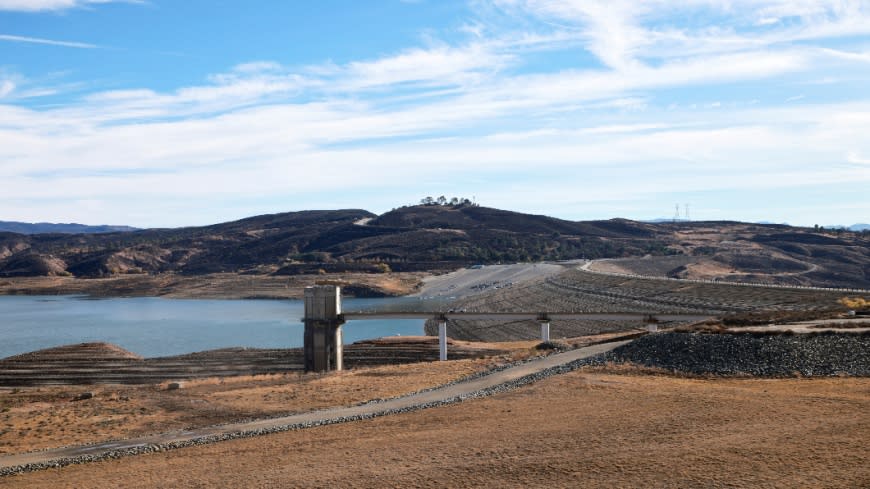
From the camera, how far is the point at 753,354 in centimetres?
2645

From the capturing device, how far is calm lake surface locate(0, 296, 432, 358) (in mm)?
72562

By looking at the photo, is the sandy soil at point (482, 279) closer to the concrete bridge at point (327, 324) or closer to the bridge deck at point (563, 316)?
the bridge deck at point (563, 316)

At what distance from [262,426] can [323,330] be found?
25.0 metres

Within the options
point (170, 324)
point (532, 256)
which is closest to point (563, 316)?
point (170, 324)

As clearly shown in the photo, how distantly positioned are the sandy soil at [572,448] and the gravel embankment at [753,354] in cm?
218

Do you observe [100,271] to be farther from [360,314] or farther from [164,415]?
[164,415]

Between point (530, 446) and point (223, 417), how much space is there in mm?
12953

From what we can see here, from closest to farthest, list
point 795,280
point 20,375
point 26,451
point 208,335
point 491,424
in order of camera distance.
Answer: point 491,424, point 26,451, point 20,375, point 208,335, point 795,280

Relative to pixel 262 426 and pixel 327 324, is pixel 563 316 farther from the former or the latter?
pixel 262 426

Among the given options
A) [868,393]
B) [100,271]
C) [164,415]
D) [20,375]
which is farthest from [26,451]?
[100,271]

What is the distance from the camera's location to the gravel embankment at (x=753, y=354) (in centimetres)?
2489

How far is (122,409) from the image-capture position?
2836 cm

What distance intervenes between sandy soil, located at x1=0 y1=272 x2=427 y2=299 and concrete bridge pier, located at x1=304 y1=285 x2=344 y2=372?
82.6m

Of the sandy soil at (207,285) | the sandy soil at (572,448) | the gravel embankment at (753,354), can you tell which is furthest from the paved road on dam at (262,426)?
the sandy soil at (207,285)
